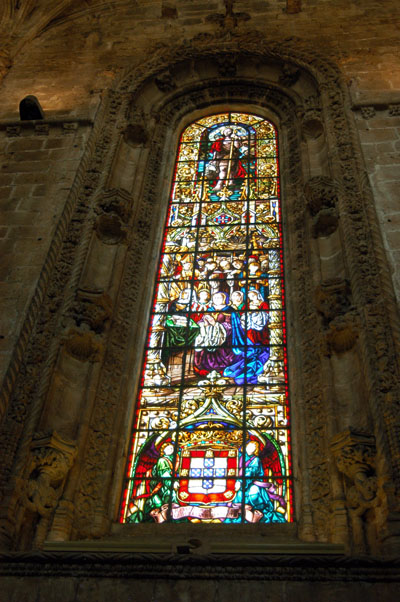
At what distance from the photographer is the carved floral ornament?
19.9 ft

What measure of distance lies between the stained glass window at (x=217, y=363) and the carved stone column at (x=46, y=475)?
735 mm

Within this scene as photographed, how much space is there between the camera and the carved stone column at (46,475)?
222 inches

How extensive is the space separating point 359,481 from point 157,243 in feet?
14.4

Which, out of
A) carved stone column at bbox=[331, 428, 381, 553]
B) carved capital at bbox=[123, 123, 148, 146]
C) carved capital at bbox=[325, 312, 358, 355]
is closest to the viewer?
carved stone column at bbox=[331, 428, 381, 553]

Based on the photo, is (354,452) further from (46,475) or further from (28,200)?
(28,200)

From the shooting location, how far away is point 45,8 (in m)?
12.8

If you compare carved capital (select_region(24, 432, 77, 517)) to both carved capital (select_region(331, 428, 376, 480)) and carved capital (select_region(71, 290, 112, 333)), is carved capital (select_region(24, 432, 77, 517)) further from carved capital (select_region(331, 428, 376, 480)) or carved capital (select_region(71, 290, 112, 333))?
carved capital (select_region(331, 428, 376, 480))

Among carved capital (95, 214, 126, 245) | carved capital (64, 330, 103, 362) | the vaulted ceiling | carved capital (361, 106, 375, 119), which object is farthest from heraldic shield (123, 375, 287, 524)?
the vaulted ceiling

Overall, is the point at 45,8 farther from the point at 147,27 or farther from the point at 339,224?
the point at 339,224

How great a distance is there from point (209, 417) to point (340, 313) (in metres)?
1.72

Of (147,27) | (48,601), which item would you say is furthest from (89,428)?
(147,27)

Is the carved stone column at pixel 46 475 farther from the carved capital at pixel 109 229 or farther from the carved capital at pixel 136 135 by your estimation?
the carved capital at pixel 136 135

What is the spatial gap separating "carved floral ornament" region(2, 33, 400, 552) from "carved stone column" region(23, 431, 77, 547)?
5.4 inches

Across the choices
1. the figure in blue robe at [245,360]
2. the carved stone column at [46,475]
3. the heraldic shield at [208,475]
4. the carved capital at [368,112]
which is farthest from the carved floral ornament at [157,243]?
the heraldic shield at [208,475]
